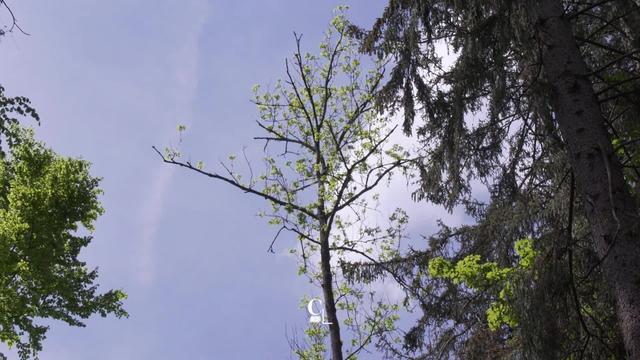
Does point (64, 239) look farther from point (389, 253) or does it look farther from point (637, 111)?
point (637, 111)

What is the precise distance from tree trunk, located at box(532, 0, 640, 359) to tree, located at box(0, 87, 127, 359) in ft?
40.3

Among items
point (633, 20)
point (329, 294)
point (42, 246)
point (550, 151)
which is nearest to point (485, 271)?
point (550, 151)

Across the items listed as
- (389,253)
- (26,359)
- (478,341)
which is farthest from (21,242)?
(478,341)

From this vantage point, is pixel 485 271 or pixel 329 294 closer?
pixel 485 271

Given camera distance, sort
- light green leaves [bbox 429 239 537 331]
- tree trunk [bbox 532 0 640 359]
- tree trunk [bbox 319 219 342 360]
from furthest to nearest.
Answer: tree trunk [bbox 319 219 342 360] → light green leaves [bbox 429 239 537 331] → tree trunk [bbox 532 0 640 359]

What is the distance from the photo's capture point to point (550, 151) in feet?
25.3

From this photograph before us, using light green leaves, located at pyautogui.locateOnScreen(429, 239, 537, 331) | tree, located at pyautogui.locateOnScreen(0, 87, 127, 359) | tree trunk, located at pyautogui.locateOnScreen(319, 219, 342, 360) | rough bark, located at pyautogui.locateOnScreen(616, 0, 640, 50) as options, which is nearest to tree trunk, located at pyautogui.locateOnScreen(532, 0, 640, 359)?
rough bark, located at pyautogui.locateOnScreen(616, 0, 640, 50)

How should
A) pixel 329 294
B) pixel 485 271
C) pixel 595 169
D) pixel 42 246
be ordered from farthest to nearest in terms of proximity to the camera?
pixel 42 246
pixel 329 294
pixel 485 271
pixel 595 169

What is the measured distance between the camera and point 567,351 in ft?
16.4

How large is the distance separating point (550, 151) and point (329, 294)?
451 centimetres

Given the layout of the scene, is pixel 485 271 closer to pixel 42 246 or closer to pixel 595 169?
pixel 595 169

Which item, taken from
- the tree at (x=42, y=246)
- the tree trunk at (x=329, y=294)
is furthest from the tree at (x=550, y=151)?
the tree at (x=42, y=246)

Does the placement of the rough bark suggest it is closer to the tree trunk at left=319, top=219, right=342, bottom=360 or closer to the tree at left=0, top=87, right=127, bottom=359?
the tree trunk at left=319, top=219, right=342, bottom=360

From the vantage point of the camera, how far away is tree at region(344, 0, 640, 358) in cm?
441
